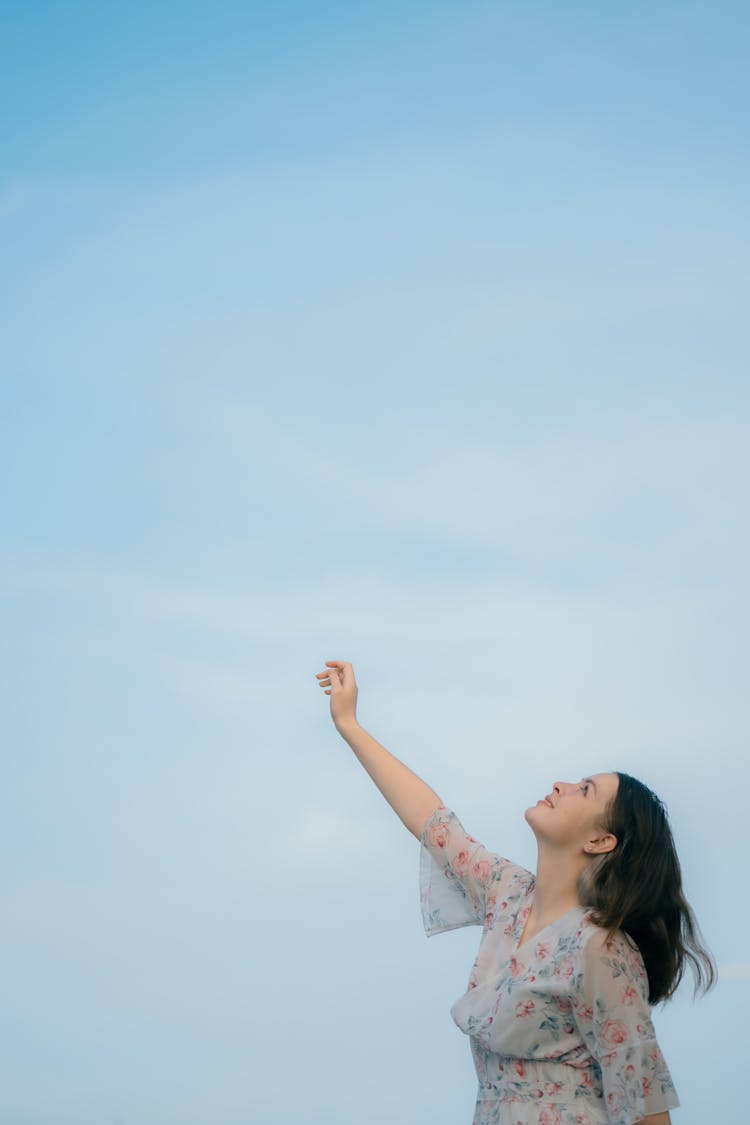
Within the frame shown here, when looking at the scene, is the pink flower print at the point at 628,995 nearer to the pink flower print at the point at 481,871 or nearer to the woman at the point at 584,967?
the woman at the point at 584,967

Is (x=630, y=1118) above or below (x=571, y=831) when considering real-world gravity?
below

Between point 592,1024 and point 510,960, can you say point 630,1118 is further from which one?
point 510,960

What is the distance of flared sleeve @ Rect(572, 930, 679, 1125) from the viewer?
244 centimetres

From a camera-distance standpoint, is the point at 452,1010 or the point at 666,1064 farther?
the point at 452,1010

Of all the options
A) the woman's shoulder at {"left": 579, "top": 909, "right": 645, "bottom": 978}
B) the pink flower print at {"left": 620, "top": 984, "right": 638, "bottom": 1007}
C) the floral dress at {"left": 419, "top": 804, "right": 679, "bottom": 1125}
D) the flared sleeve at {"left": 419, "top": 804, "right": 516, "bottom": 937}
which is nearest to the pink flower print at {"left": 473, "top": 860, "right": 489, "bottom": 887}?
the flared sleeve at {"left": 419, "top": 804, "right": 516, "bottom": 937}

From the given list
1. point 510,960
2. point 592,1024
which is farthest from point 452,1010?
point 592,1024

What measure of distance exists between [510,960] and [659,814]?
439 millimetres

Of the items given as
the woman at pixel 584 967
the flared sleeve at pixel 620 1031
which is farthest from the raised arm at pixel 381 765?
the flared sleeve at pixel 620 1031

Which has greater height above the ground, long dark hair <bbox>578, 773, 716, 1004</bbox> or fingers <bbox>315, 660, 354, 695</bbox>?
fingers <bbox>315, 660, 354, 695</bbox>

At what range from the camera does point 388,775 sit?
10.3 feet

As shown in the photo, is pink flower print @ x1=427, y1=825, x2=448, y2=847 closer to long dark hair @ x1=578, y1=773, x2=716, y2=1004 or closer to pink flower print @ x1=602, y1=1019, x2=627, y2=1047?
long dark hair @ x1=578, y1=773, x2=716, y2=1004

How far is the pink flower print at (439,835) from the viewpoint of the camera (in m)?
3.03

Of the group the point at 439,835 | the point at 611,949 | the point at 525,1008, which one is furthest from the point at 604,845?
the point at 439,835

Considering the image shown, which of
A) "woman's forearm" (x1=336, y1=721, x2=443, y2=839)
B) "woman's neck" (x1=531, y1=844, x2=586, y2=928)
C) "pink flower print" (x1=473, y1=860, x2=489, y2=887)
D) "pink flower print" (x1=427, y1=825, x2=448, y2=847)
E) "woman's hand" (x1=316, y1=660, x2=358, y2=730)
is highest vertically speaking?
"woman's hand" (x1=316, y1=660, x2=358, y2=730)
